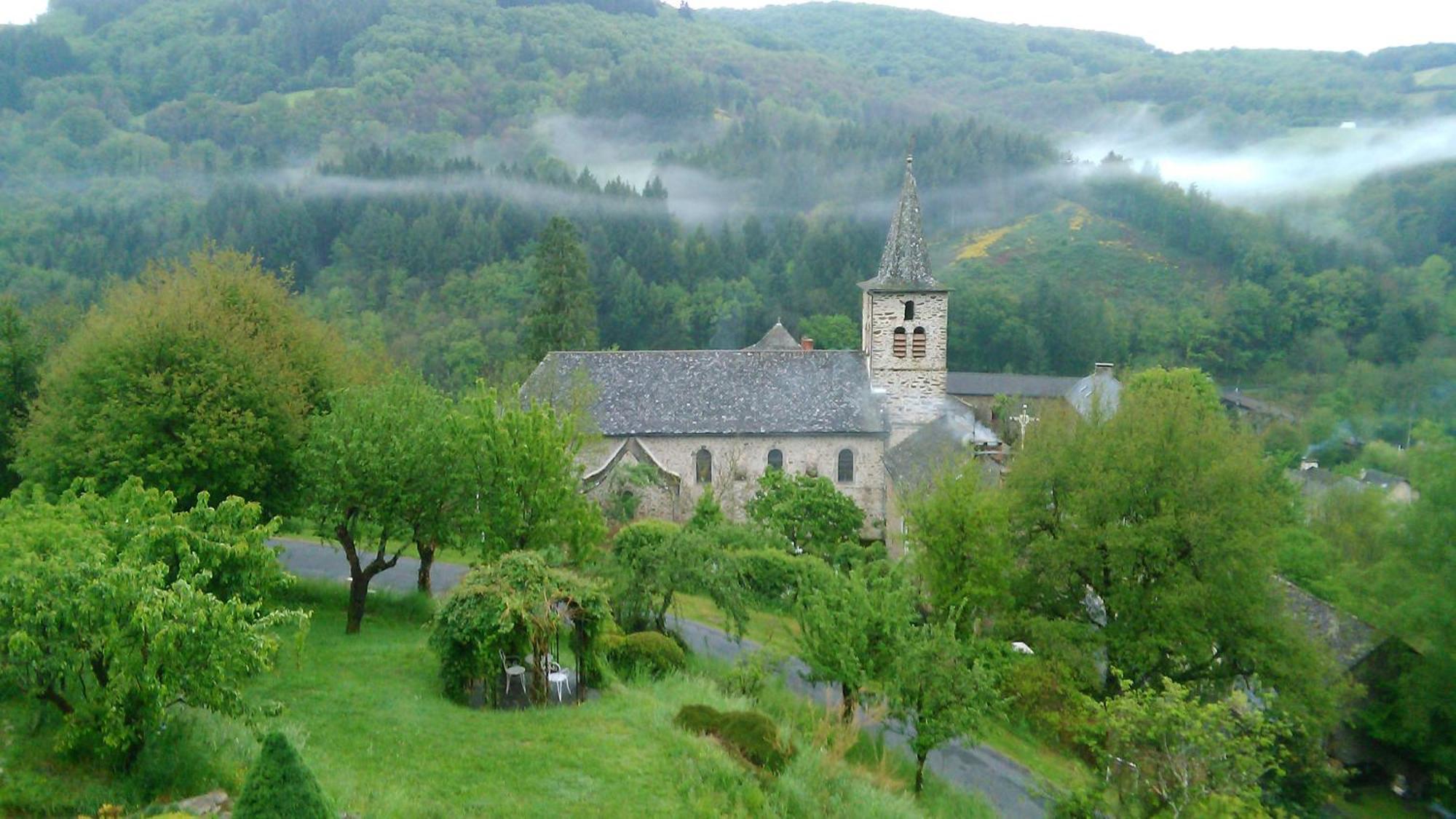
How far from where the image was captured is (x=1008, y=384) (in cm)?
7544

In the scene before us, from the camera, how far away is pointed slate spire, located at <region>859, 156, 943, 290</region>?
41.0m

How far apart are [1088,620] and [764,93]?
7011 inches

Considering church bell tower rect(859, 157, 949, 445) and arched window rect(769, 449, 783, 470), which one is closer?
church bell tower rect(859, 157, 949, 445)

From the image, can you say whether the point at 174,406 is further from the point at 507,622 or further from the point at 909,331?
the point at 909,331

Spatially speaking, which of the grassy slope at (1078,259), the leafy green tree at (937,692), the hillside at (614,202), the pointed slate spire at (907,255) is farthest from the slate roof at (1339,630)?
the grassy slope at (1078,259)

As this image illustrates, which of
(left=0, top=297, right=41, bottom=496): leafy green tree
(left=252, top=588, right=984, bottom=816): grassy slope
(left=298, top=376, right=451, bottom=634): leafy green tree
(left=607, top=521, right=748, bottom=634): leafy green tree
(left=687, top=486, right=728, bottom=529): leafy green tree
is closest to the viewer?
(left=252, top=588, right=984, bottom=816): grassy slope

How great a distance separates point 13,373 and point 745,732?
86.8 ft

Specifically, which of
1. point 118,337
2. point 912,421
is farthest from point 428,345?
point 118,337

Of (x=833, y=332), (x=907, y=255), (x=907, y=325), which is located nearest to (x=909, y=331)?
(x=907, y=325)

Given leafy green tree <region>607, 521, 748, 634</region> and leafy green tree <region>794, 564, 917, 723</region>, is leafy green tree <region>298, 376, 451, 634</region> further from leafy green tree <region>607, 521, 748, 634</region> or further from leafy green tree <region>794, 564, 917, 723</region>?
leafy green tree <region>794, 564, 917, 723</region>

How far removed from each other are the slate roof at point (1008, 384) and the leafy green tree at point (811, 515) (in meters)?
39.1

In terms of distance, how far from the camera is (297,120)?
139000 millimetres

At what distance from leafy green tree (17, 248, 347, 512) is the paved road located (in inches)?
103

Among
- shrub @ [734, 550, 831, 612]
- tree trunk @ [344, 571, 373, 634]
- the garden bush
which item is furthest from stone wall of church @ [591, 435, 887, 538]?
the garden bush
